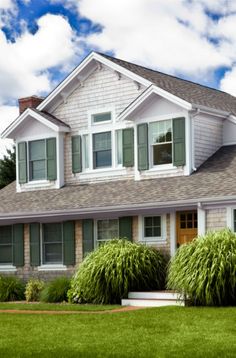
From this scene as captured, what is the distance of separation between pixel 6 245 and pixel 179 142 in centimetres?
725

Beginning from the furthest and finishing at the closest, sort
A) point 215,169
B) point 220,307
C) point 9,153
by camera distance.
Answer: point 9,153 < point 215,169 < point 220,307

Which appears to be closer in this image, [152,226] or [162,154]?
[152,226]

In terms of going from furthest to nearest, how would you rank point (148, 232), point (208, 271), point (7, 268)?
point (7, 268)
point (148, 232)
point (208, 271)

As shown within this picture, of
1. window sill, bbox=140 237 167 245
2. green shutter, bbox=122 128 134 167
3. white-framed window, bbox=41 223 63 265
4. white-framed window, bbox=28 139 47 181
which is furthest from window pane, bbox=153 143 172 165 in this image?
white-framed window, bbox=28 139 47 181

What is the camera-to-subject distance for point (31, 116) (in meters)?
26.9

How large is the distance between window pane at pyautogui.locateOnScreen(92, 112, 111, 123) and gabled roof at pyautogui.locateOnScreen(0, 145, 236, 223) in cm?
225

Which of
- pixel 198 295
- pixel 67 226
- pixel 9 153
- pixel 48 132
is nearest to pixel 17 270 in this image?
pixel 67 226

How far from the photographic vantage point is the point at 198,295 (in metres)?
17.4

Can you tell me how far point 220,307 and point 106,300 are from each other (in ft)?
13.3

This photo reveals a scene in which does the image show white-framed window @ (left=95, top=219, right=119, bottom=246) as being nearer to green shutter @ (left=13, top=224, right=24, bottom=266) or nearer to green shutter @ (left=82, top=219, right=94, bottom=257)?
green shutter @ (left=82, top=219, right=94, bottom=257)

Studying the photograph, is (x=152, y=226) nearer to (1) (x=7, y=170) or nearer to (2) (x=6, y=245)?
(2) (x=6, y=245)

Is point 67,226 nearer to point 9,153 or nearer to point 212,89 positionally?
point 212,89

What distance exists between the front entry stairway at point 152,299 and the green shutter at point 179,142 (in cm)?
512

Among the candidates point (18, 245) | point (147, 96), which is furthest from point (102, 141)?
point (18, 245)
